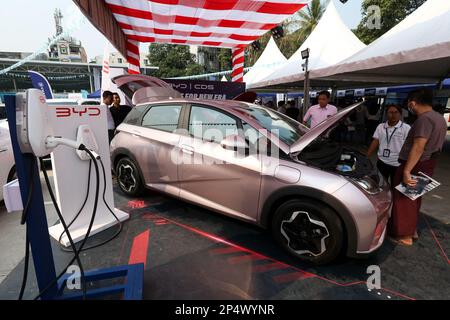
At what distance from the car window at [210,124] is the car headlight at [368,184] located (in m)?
1.26

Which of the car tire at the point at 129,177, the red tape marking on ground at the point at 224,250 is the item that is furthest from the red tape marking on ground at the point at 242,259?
the car tire at the point at 129,177

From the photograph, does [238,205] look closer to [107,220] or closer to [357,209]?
[357,209]

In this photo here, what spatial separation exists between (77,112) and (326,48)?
8403mm

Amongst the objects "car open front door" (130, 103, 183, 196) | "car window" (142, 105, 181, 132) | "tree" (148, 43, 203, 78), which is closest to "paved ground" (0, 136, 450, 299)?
"car open front door" (130, 103, 183, 196)

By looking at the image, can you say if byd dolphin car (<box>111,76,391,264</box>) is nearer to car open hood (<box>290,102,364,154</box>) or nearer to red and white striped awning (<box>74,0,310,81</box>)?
car open hood (<box>290,102,364,154</box>)

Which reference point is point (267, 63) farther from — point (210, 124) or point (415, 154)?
point (415, 154)

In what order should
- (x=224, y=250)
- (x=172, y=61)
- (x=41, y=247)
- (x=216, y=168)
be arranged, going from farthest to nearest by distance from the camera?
(x=172, y=61) < (x=216, y=168) < (x=224, y=250) < (x=41, y=247)

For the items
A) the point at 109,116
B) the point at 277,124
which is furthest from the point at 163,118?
the point at 109,116

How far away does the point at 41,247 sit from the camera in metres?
1.73

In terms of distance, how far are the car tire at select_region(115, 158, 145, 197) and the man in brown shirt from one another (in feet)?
10.5

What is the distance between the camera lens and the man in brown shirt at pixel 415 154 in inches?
94.6
